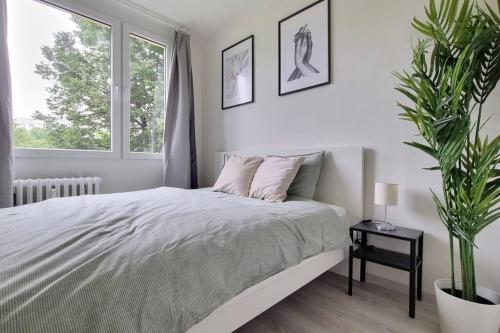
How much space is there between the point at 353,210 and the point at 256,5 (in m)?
2.37

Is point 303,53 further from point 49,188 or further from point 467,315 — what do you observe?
point 49,188

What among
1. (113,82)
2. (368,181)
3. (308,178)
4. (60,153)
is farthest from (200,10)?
(368,181)

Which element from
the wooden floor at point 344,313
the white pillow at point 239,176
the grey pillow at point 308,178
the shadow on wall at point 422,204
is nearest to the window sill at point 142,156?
the white pillow at point 239,176

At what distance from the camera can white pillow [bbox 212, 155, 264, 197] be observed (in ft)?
6.95

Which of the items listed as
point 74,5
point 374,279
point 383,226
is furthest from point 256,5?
point 374,279

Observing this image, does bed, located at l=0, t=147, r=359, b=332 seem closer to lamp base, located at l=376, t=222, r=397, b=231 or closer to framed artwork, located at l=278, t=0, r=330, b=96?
lamp base, located at l=376, t=222, r=397, b=231

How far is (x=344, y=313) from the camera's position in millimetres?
1444

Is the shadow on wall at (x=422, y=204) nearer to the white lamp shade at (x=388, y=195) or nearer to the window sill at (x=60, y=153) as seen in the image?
the white lamp shade at (x=388, y=195)

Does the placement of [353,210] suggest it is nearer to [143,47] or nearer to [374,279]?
[374,279]

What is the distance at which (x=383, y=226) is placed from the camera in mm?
1626

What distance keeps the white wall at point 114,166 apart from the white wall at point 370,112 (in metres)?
1.37

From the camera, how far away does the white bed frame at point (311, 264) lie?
0.99 meters

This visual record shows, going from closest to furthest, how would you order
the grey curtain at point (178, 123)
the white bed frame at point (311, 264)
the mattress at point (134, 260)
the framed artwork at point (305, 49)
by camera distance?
the mattress at point (134, 260)
the white bed frame at point (311, 264)
the framed artwork at point (305, 49)
the grey curtain at point (178, 123)

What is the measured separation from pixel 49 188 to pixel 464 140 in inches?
119
